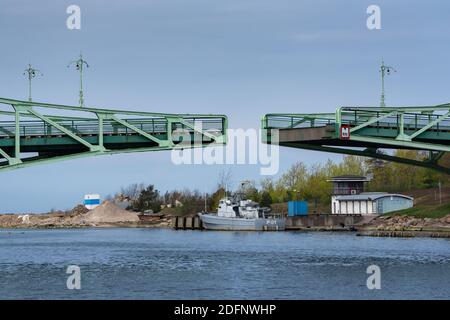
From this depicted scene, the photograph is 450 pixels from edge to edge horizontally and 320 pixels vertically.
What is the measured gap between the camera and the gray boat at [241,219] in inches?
5832

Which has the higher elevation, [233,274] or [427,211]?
[427,211]

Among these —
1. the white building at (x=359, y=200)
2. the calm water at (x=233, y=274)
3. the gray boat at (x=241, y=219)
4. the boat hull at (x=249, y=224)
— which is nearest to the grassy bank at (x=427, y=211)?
the white building at (x=359, y=200)

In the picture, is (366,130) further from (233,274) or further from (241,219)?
(241,219)

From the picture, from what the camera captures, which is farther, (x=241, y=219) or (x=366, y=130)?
(x=241, y=219)

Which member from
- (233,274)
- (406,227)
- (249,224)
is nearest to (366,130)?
(233,274)

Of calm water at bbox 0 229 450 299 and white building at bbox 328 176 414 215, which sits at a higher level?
white building at bbox 328 176 414 215

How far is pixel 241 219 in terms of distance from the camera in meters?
149

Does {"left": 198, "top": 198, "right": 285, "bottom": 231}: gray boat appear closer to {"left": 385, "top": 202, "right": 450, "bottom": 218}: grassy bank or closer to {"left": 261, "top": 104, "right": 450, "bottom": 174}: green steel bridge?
{"left": 385, "top": 202, "right": 450, "bottom": 218}: grassy bank

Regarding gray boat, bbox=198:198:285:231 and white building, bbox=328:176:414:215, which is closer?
white building, bbox=328:176:414:215

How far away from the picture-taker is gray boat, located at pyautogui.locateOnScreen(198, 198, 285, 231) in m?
148

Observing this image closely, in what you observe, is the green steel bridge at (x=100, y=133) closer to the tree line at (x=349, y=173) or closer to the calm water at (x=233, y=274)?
the calm water at (x=233, y=274)

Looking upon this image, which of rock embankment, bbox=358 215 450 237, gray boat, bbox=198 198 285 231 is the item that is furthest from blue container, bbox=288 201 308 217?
rock embankment, bbox=358 215 450 237
